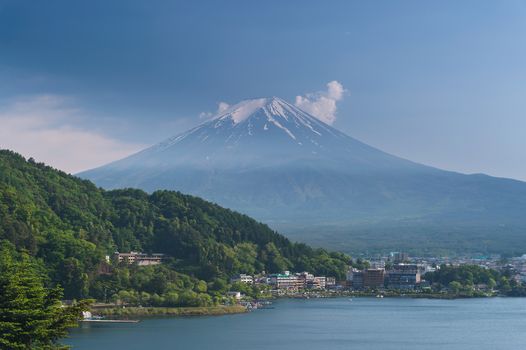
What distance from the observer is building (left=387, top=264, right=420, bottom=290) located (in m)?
64.6

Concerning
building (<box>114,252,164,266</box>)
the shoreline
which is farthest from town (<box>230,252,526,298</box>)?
the shoreline

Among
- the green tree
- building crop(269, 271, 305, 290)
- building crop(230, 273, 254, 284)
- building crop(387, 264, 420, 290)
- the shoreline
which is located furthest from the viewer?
building crop(387, 264, 420, 290)

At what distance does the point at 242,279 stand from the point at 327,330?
22096 millimetres

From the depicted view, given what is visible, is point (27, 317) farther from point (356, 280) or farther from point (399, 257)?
point (399, 257)

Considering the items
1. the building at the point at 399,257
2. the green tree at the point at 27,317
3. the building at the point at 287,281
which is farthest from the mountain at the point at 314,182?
the green tree at the point at 27,317

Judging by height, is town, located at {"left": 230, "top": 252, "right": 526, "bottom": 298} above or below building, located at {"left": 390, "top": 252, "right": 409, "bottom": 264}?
below

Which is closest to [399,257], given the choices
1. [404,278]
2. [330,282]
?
[404,278]

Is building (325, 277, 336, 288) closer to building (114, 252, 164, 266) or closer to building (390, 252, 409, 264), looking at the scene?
building (114, 252, 164, 266)

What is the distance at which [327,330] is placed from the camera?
3609cm

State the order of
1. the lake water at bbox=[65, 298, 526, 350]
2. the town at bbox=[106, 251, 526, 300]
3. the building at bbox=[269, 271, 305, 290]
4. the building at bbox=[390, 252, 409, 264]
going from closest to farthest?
the lake water at bbox=[65, 298, 526, 350]
the town at bbox=[106, 251, 526, 300]
the building at bbox=[269, 271, 305, 290]
the building at bbox=[390, 252, 409, 264]

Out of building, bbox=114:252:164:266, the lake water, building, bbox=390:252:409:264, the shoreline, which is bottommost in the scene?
the lake water

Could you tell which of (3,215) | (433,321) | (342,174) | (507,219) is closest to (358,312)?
(433,321)

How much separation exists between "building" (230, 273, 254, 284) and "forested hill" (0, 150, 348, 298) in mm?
431

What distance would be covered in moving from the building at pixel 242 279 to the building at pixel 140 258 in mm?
4046
